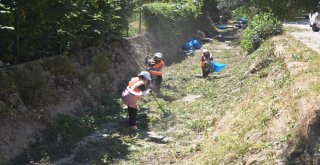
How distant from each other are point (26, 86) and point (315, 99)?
21.7 ft

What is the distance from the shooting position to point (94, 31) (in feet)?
48.1

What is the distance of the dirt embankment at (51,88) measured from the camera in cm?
934

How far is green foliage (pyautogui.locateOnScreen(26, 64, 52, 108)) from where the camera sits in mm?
10164

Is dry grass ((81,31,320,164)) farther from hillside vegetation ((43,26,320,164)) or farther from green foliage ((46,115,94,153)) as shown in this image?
green foliage ((46,115,94,153))

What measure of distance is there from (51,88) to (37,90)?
1.00m

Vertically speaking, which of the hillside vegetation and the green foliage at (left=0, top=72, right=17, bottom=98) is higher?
the green foliage at (left=0, top=72, right=17, bottom=98)

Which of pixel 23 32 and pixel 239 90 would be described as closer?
pixel 23 32

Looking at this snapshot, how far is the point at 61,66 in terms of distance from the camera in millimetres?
12117

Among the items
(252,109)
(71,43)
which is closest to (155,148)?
(252,109)

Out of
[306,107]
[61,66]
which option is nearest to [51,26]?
[61,66]

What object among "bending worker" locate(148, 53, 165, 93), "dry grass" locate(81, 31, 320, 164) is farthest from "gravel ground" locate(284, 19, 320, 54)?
"bending worker" locate(148, 53, 165, 93)

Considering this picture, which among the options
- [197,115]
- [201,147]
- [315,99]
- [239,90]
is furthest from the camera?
[239,90]

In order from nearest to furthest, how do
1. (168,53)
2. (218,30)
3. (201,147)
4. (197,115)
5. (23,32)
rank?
(201,147) → (23,32) → (197,115) → (168,53) → (218,30)

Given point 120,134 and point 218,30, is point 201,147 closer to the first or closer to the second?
point 120,134
